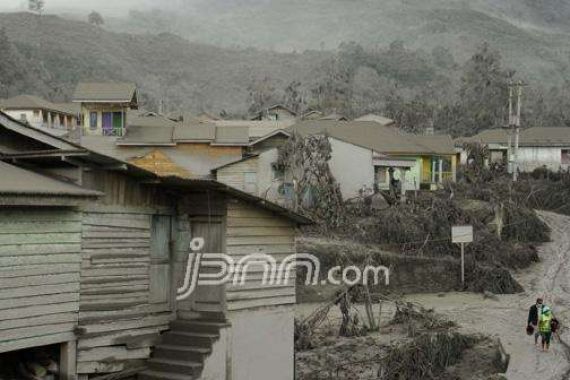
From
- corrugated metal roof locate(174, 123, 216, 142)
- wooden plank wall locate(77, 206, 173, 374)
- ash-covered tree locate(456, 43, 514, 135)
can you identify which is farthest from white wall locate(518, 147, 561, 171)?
wooden plank wall locate(77, 206, 173, 374)

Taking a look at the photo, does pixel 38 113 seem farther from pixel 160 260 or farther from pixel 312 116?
pixel 160 260

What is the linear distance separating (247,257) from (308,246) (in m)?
16.8

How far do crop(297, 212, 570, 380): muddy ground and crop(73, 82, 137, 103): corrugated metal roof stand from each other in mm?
16537

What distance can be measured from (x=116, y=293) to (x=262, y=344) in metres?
3.26

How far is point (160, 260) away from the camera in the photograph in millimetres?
14461

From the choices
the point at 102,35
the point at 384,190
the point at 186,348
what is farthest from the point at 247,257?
the point at 102,35

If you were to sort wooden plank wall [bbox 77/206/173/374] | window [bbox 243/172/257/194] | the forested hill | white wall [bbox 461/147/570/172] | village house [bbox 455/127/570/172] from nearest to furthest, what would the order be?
wooden plank wall [bbox 77/206/173/374]
window [bbox 243/172/257/194]
village house [bbox 455/127/570/172]
white wall [bbox 461/147/570/172]
the forested hill

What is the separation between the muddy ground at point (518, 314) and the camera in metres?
19.4

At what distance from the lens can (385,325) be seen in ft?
81.1

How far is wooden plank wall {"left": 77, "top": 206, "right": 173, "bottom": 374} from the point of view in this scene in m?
12.7

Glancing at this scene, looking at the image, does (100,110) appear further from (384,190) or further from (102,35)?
(102,35)

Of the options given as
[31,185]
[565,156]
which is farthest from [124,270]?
[565,156]

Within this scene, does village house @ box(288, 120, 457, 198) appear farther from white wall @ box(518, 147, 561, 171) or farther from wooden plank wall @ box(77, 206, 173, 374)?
wooden plank wall @ box(77, 206, 173, 374)

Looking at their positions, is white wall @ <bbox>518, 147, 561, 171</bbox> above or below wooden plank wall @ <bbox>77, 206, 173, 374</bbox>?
above
